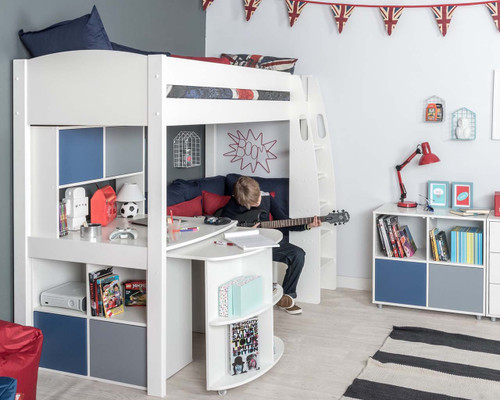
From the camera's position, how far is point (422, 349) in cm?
346

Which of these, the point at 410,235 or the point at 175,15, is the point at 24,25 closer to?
the point at 175,15

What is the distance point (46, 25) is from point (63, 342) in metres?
1.49

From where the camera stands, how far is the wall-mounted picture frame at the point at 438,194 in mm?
4316

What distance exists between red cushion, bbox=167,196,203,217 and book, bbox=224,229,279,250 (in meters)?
0.71

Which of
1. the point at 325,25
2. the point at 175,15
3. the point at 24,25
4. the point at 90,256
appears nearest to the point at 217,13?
the point at 175,15

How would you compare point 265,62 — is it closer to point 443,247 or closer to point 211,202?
point 211,202

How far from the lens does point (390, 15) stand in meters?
4.31

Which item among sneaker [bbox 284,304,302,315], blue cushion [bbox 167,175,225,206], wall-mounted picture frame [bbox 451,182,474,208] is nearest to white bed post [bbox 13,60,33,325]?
blue cushion [bbox 167,175,225,206]

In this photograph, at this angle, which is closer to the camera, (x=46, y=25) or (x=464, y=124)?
(x=46, y=25)


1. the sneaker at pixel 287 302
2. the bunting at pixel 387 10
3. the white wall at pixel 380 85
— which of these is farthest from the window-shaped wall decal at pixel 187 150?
the sneaker at pixel 287 302

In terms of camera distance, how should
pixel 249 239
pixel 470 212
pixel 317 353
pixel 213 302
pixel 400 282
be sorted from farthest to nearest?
pixel 400 282 < pixel 470 212 < pixel 317 353 < pixel 249 239 < pixel 213 302

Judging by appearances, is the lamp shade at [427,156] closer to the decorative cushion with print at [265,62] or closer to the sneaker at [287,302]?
the decorative cushion with print at [265,62]

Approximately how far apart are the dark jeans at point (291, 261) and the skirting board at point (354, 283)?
66cm

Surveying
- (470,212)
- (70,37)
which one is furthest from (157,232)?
(470,212)
